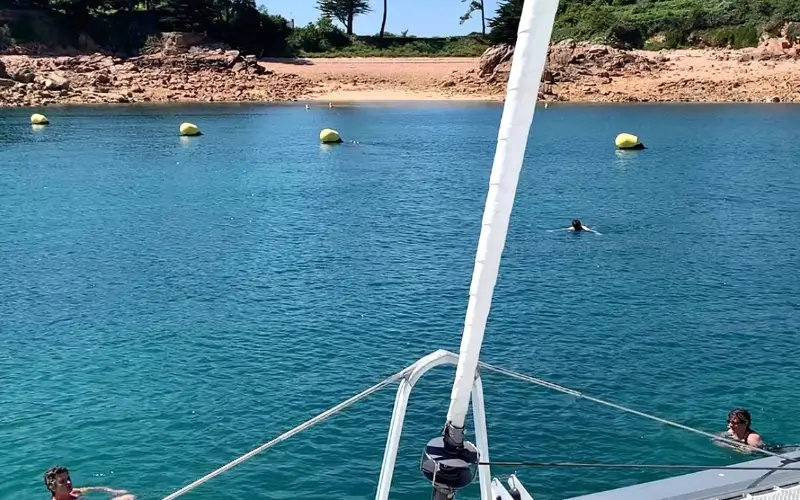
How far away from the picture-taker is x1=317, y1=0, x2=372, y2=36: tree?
491ft

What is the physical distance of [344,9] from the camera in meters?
151

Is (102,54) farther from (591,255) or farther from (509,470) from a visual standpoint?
(509,470)

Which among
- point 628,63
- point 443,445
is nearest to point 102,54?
point 628,63

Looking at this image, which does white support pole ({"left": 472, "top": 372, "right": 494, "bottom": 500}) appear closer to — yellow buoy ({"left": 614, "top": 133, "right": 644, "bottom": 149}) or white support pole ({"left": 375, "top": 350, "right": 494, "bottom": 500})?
white support pole ({"left": 375, "top": 350, "right": 494, "bottom": 500})

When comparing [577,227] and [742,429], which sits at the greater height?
[577,227]

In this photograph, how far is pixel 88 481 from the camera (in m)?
18.3

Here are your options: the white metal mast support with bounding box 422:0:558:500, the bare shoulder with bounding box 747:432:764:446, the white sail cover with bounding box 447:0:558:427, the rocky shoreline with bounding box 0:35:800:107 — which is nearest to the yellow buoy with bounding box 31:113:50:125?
the rocky shoreline with bounding box 0:35:800:107

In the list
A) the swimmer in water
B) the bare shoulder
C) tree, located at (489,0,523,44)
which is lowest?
the bare shoulder

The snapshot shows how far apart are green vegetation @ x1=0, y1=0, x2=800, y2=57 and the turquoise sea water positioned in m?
71.0

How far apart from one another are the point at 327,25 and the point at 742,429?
459 feet

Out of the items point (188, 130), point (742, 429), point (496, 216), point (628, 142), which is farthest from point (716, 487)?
point (188, 130)

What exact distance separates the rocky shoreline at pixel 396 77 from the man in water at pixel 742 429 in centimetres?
10013

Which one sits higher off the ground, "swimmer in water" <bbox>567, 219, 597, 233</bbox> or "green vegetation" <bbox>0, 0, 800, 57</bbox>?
"green vegetation" <bbox>0, 0, 800, 57</bbox>

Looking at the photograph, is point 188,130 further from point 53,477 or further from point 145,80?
point 53,477
